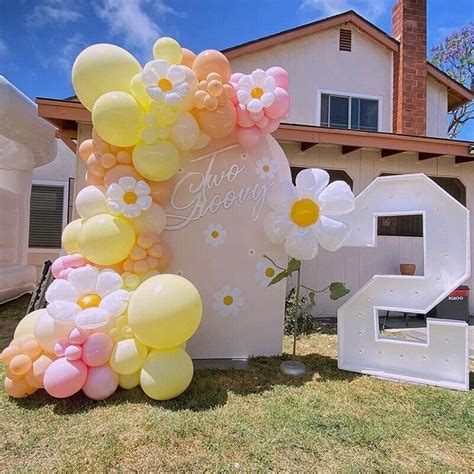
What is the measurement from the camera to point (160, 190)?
3.45 metres

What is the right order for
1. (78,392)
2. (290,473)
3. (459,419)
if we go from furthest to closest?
1. (78,392)
2. (459,419)
3. (290,473)

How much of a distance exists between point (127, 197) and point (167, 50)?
4.36 ft

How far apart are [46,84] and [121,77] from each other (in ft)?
20.9

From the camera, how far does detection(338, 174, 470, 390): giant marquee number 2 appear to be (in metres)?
3.25

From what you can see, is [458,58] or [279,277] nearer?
[279,277]

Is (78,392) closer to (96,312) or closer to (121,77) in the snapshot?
(96,312)

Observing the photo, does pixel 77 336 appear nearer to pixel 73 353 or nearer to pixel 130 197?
pixel 73 353

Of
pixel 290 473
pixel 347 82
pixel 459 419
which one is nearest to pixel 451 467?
pixel 459 419

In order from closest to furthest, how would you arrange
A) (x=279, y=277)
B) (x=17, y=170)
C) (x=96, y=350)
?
(x=96, y=350) < (x=279, y=277) < (x=17, y=170)

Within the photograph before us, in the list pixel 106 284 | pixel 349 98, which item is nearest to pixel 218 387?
pixel 106 284

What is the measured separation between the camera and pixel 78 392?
292cm

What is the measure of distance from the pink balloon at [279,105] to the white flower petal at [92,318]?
2.39 meters

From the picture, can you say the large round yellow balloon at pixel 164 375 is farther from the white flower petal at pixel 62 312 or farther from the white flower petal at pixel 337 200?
the white flower petal at pixel 337 200

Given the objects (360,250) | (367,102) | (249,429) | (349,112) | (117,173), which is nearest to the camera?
(249,429)
